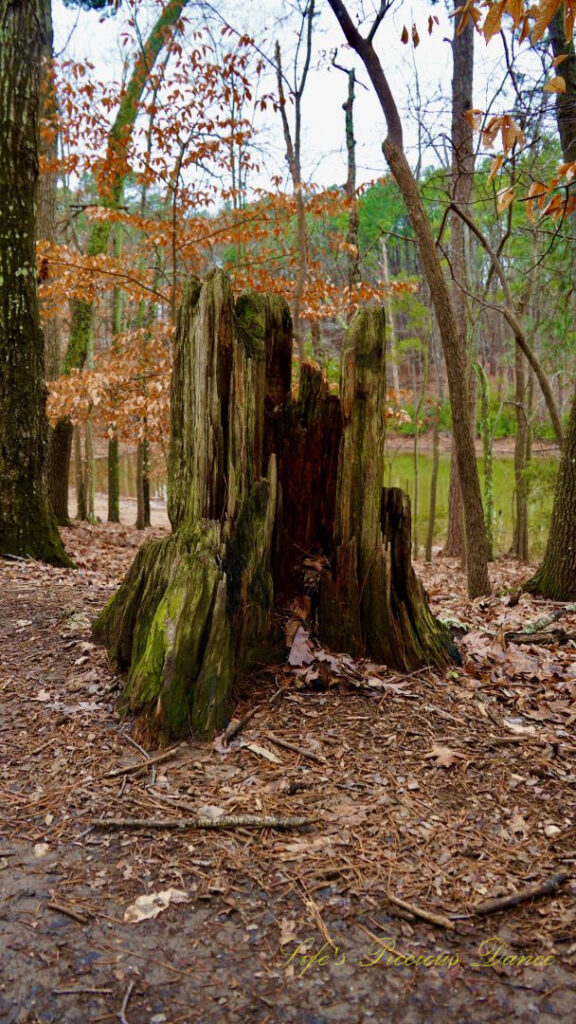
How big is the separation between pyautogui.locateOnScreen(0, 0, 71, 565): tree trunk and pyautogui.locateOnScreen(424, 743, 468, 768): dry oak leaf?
5.04m

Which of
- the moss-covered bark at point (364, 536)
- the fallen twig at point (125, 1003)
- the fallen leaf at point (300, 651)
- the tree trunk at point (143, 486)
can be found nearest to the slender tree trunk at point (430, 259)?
the moss-covered bark at point (364, 536)

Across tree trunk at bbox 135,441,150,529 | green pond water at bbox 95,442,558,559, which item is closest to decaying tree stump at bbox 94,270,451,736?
green pond water at bbox 95,442,558,559

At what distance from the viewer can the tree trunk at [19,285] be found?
21.3ft

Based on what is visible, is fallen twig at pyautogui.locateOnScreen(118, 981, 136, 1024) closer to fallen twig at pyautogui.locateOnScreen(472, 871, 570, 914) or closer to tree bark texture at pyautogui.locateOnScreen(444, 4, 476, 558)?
fallen twig at pyautogui.locateOnScreen(472, 871, 570, 914)

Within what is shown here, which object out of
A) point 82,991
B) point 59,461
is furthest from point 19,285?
point 82,991

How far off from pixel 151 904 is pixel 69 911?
262 millimetres

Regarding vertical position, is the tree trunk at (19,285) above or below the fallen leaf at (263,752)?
above

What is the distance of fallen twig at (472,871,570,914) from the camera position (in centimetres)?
216

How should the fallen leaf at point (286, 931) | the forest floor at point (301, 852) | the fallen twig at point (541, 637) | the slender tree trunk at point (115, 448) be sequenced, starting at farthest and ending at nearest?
the slender tree trunk at point (115, 448) → the fallen twig at point (541, 637) → the fallen leaf at point (286, 931) → the forest floor at point (301, 852)

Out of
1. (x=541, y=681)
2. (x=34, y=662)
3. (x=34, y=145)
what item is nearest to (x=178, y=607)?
(x=34, y=662)

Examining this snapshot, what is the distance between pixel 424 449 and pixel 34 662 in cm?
3375

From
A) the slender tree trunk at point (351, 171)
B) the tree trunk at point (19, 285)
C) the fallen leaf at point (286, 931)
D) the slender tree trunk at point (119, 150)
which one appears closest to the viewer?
the fallen leaf at point (286, 931)

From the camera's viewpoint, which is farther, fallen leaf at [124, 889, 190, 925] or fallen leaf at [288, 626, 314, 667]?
fallen leaf at [288, 626, 314, 667]

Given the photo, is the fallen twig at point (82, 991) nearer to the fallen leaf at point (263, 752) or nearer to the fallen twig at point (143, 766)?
the fallen twig at point (143, 766)
